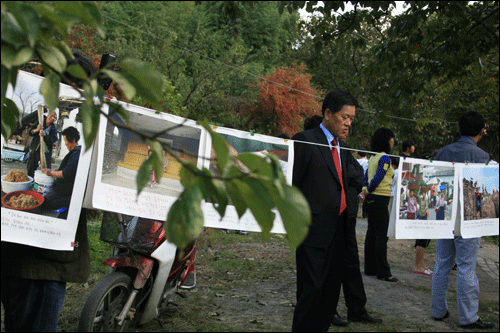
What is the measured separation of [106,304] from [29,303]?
1316 mm

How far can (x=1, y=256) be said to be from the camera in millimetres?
2686

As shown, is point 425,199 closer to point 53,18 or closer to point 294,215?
point 294,215

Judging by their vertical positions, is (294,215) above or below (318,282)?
above

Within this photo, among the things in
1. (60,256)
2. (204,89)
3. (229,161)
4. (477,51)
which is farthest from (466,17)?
(204,89)

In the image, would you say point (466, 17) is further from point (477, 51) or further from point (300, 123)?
point (300, 123)

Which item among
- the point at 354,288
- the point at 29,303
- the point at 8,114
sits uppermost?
the point at 8,114

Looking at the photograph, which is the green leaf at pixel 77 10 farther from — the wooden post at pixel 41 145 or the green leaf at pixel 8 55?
the wooden post at pixel 41 145

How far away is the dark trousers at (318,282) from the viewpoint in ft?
12.2

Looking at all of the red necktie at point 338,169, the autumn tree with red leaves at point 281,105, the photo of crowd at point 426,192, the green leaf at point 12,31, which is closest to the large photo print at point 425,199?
the photo of crowd at point 426,192

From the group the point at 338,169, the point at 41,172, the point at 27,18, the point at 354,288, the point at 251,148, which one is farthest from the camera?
the point at 354,288

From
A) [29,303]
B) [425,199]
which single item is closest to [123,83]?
[29,303]

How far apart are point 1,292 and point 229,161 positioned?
219 cm

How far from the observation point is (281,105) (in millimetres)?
19188

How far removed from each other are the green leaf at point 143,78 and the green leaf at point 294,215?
13.5 inches
